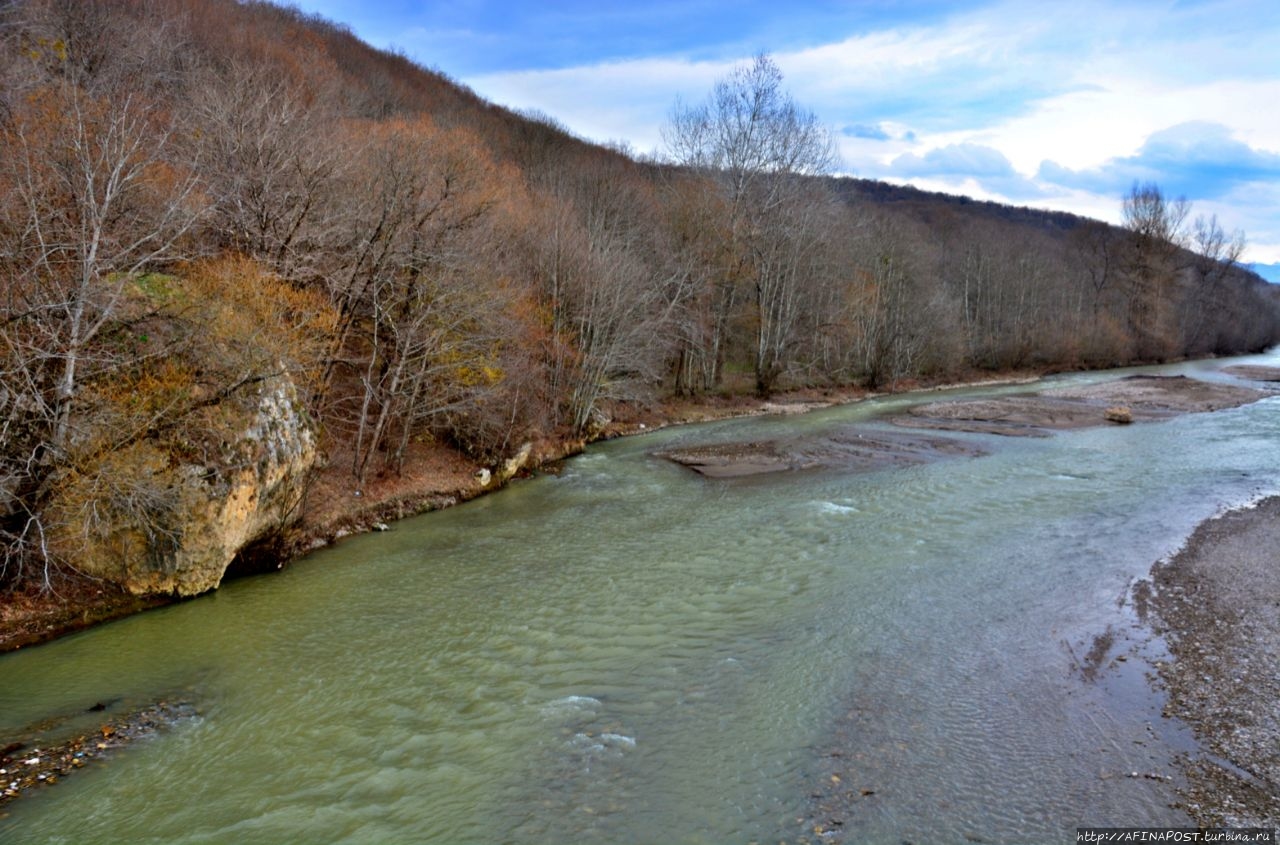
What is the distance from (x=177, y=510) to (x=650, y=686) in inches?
351

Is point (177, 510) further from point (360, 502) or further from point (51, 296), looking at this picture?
point (360, 502)

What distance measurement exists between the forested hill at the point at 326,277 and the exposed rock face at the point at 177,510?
0.24 feet

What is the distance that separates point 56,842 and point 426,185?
698 inches

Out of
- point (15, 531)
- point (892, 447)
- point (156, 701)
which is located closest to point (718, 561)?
point (156, 701)

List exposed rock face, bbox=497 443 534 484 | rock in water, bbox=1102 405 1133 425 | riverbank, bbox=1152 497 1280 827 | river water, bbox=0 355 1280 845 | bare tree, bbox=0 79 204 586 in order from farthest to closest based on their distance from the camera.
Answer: rock in water, bbox=1102 405 1133 425
exposed rock face, bbox=497 443 534 484
bare tree, bbox=0 79 204 586
river water, bbox=0 355 1280 845
riverbank, bbox=1152 497 1280 827

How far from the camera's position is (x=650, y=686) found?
9.15m

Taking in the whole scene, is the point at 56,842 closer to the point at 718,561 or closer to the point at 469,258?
the point at 718,561

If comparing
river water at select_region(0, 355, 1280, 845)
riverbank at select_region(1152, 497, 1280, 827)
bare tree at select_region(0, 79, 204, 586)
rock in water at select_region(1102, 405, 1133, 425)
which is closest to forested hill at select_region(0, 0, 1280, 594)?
bare tree at select_region(0, 79, 204, 586)

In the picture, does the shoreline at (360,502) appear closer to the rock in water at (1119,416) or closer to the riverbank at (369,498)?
the riverbank at (369,498)

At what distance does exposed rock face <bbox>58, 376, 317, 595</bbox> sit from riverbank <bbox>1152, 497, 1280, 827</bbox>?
1445 centimetres

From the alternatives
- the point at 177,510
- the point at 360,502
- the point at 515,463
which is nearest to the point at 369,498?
the point at 360,502

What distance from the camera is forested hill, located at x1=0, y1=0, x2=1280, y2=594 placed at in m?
11.5

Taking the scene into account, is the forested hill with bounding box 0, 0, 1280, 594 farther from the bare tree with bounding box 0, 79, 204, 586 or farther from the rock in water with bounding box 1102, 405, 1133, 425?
the rock in water with bounding box 1102, 405, 1133, 425

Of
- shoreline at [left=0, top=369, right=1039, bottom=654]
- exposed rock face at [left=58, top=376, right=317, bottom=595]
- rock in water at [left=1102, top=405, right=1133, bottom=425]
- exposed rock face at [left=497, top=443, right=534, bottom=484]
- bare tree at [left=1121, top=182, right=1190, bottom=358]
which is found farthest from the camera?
bare tree at [left=1121, top=182, right=1190, bottom=358]
